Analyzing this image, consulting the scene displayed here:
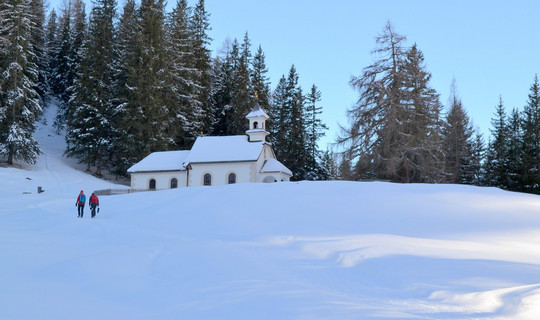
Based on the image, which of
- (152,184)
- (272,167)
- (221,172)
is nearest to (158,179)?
(152,184)

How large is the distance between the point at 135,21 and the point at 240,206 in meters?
39.2

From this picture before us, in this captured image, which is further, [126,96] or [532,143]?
[126,96]

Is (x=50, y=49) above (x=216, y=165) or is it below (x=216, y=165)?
above

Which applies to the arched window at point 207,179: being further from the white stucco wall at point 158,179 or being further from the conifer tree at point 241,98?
the conifer tree at point 241,98

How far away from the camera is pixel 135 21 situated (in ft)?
179

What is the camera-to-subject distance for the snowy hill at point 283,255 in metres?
8.14

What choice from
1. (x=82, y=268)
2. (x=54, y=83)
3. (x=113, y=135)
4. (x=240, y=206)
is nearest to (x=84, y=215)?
(x=240, y=206)

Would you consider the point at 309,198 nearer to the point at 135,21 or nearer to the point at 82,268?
the point at 82,268

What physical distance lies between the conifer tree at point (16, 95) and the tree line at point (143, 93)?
0.33ft

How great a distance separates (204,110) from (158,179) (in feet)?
55.3

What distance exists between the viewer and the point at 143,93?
4875 centimetres

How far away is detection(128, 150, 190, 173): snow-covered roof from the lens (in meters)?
41.4

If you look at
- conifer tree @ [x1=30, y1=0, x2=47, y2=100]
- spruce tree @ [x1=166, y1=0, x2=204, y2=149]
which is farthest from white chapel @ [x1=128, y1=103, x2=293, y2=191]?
conifer tree @ [x1=30, y1=0, x2=47, y2=100]

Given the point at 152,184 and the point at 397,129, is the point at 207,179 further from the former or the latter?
the point at 397,129
